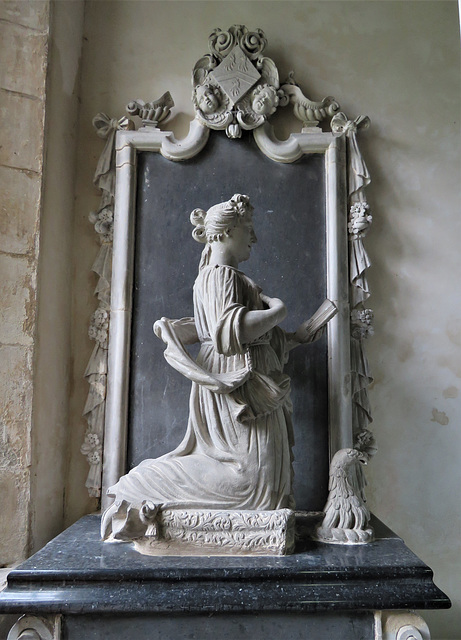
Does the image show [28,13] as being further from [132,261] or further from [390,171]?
[390,171]

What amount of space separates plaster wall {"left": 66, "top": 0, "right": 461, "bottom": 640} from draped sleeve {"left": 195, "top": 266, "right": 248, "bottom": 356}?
3.64 feet

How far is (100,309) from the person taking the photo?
371cm

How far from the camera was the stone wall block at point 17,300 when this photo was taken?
3.25m

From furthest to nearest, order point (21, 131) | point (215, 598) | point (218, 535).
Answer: point (21, 131) → point (218, 535) → point (215, 598)

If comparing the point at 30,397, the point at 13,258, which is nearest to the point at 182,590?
the point at 30,397

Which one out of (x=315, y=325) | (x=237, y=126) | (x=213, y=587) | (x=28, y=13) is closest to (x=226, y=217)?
(x=315, y=325)

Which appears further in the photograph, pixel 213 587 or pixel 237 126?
pixel 237 126

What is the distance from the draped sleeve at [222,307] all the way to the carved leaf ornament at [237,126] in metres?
0.96

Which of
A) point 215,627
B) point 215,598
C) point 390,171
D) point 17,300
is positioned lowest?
point 215,627

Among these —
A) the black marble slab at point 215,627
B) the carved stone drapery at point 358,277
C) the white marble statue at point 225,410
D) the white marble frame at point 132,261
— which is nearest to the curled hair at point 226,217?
the white marble statue at point 225,410

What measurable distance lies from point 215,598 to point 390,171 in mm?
2688

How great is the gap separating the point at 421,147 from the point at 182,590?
115 inches

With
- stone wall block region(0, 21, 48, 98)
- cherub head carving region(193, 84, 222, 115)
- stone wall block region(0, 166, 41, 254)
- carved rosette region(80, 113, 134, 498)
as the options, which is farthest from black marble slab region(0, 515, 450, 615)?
cherub head carving region(193, 84, 222, 115)

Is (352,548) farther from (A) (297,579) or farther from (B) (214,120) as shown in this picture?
(B) (214,120)
